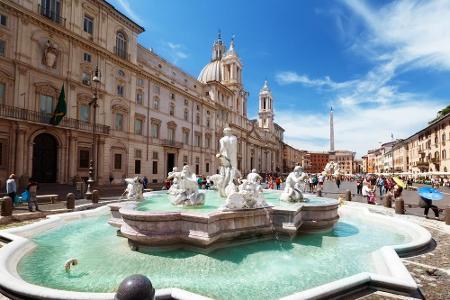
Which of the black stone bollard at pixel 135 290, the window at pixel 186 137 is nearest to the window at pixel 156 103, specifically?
the window at pixel 186 137

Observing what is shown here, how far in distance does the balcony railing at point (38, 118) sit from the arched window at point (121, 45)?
28.1 ft

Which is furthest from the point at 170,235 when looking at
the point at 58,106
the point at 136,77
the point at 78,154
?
the point at 136,77

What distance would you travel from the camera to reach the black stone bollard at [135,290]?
1.62 metres

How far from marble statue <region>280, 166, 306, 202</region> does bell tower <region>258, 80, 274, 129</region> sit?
3501 inches

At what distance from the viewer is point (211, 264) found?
492cm

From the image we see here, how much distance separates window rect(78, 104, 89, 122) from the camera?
2406 centimetres

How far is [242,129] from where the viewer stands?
207 feet

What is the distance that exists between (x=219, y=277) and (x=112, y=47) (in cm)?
2840

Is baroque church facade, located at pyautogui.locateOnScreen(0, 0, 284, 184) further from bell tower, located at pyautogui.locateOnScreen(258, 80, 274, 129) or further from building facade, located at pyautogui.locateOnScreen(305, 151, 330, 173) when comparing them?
building facade, located at pyautogui.locateOnScreen(305, 151, 330, 173)

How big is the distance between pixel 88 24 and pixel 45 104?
9.00 metres

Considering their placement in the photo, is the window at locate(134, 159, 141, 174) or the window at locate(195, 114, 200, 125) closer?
the window at locate(134, 159, 141, 174)

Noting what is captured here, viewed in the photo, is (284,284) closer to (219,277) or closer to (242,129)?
(219,277)

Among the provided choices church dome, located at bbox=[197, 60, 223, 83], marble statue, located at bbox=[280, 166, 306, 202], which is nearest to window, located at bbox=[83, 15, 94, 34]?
marble statue, located at bbox=[280, 166, 306, 202]

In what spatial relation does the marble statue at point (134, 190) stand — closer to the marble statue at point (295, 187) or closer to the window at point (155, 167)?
the marble statue at point (295, 187)
